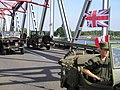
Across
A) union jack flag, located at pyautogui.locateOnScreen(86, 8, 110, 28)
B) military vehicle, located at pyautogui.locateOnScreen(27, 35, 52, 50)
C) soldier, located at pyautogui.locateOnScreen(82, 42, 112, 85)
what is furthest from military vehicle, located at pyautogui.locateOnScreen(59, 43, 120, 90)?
military vehicle, located at pyautogui.locateOnScreen(27, 35, 52, 50)

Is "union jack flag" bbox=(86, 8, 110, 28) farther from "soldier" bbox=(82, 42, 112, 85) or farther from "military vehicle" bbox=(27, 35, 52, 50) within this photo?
"military vehicle" bbox=(27, 35, 52, 50)

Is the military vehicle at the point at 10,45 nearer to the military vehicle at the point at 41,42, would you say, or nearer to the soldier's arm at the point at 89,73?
the military vehicle at the point at 41,42

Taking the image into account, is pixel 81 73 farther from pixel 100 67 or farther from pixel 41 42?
pixel 41 42

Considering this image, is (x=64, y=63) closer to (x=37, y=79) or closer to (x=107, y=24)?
(x=37, y=79)

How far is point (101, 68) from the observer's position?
5246 mm

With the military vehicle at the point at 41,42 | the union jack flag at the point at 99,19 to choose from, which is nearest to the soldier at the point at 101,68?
the union jack flag at the point at 99,19

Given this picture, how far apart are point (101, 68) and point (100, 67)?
23mm

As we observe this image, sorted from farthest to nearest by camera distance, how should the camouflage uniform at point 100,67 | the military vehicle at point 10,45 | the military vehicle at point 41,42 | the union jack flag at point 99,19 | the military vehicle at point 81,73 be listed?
the military vehicle at point 41,42 < the military vehicle at point 10,45 < the union jack flag at point 99,19 < the camouflage uniform at point 100,67 < the military vehicle at point 81,73

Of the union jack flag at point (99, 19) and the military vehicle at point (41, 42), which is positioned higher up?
the union jack flag at point (99, 19)

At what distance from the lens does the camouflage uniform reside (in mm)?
5180

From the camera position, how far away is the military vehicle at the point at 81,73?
Answer: 16.1ft

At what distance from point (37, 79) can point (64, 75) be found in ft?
12.2

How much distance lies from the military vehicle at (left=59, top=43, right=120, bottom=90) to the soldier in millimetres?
120

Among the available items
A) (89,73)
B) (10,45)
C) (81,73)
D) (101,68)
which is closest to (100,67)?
(101,68)
